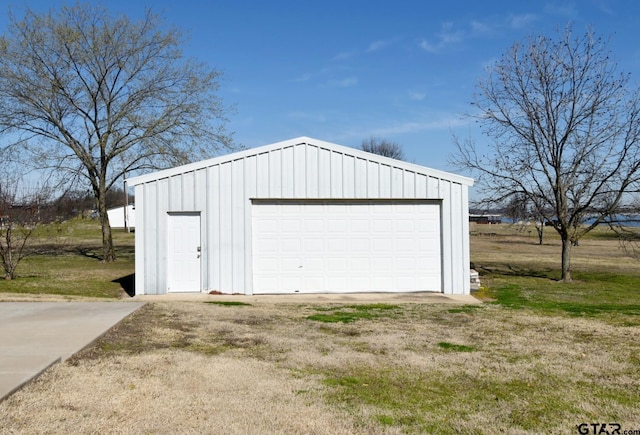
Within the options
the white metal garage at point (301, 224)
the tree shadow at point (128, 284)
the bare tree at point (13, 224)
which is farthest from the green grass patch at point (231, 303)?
the bare tree at point (13, 224)

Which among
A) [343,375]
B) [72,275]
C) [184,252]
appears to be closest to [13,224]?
[72,275]

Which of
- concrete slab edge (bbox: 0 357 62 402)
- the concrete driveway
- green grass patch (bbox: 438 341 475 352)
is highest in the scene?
the concrete driveway

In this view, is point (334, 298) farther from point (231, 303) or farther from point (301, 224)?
point (231, 303)

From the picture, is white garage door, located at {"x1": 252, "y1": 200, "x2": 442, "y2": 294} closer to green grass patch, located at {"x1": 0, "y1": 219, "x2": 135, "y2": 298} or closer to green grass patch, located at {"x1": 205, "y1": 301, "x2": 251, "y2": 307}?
green grass patch, located at {"x1": 205, "y1": 301, "x2": 251, "y2": 307}

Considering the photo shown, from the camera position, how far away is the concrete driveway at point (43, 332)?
5.30 metres

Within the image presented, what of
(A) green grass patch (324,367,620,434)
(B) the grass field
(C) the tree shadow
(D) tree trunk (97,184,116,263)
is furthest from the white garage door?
(D) tree trunk (97,184,116,263)

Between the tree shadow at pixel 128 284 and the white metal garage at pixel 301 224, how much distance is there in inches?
56.7

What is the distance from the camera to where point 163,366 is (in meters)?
5.68

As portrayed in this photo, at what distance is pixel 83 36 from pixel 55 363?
19.4 metres

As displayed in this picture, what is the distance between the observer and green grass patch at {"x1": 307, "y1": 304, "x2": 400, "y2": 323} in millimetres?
8953

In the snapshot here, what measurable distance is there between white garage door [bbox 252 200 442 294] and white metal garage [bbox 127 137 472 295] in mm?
24

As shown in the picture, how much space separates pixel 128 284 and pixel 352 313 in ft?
26.1

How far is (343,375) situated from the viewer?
5.48m

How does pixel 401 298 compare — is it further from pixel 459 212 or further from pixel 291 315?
pixel 291 315
